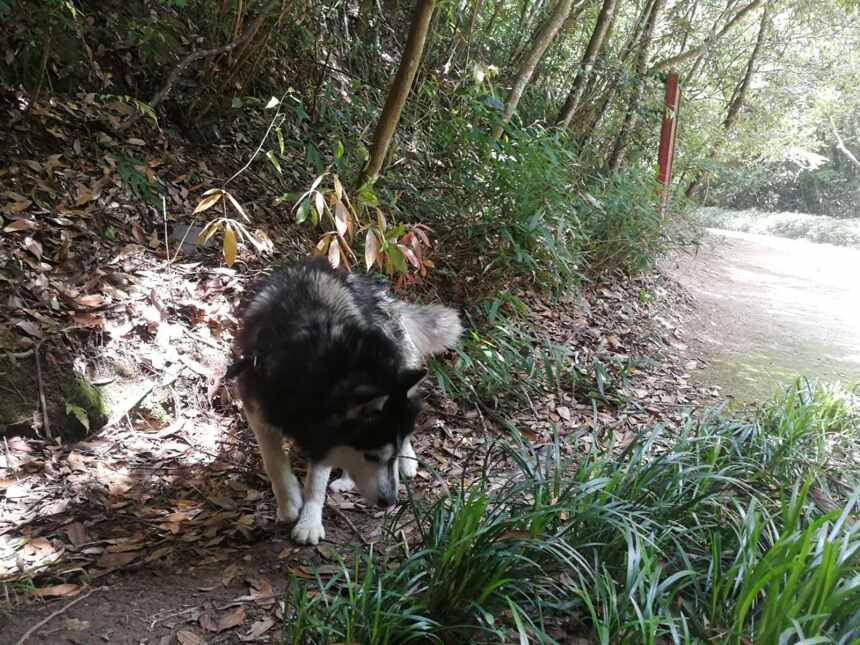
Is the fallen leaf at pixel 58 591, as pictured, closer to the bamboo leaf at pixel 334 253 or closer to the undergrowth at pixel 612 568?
the undergrowth at pixel 612 568

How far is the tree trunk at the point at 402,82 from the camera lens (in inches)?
147

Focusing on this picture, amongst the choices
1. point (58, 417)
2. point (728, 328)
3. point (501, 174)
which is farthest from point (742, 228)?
point (58, 417)

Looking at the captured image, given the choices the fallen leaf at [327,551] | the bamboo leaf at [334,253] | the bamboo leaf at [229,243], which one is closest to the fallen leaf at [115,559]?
the fallen leaf at [327,551]

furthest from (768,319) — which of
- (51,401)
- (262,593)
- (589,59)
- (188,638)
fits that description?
(51,401)

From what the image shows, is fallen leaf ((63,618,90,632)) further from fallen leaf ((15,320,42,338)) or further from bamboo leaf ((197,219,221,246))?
bamboo leaf ((197,219,221,246))

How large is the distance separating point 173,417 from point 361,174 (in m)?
2.06

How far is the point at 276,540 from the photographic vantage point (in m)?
2.76

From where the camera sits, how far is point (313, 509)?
2.80 metres

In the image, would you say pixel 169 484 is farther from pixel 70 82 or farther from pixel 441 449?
pixel 70 82

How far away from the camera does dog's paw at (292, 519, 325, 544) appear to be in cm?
273

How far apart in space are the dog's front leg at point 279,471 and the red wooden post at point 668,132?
21.7 ft

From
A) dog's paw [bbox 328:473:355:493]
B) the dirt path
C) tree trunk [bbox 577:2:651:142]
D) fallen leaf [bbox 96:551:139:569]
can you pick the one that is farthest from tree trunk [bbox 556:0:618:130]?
fallen leaf [bbox 96:551:139:569]

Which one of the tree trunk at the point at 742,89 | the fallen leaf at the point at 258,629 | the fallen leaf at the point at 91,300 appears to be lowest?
the fallen leaf at the point at 258,629

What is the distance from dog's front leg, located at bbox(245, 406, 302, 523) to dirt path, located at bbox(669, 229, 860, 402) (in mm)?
3900
